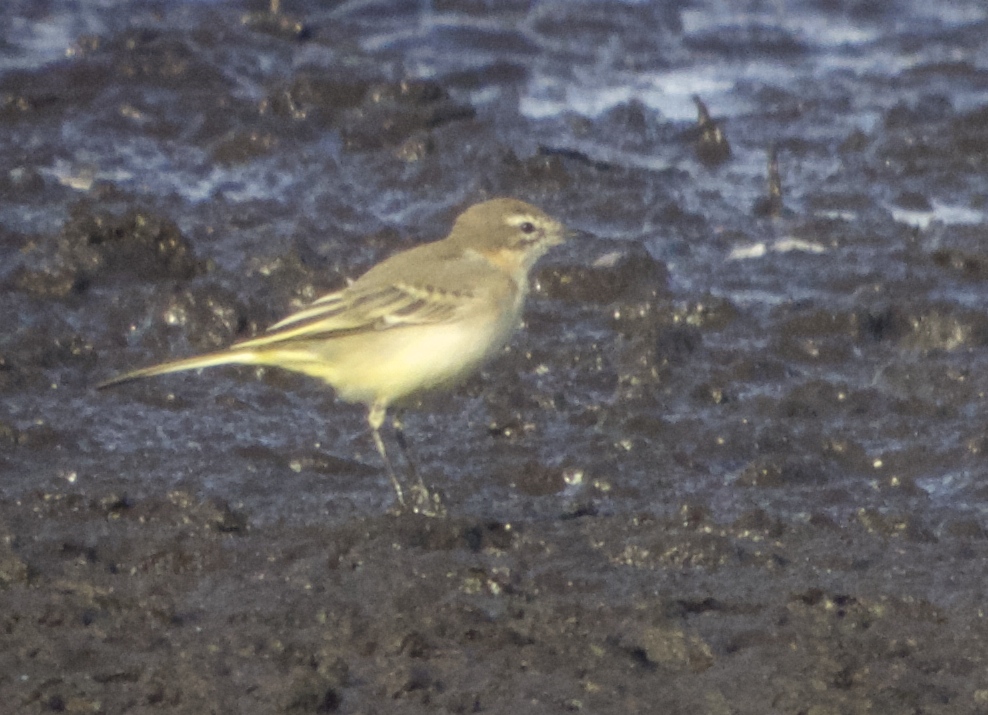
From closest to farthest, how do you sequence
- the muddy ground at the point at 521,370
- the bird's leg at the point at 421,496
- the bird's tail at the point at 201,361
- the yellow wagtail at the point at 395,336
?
the muddy ground at the point at 521,370 < the bird's leg at the point at 421,496 < the bird's tail at the point at 201,361 < the yellow wagtail at the point at 395,336

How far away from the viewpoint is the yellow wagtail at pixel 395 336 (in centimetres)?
802

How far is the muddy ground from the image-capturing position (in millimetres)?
6523

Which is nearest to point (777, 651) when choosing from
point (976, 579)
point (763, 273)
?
point (976, 579)

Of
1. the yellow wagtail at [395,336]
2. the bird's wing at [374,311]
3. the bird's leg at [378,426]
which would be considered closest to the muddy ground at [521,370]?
the bird's leg at [378,426]

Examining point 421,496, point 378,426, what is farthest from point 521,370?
point 421,496

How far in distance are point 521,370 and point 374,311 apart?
4.24ft

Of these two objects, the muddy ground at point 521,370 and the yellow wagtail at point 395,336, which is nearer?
the muddy ground at point 521,370

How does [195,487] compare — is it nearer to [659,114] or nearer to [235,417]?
[235,417]

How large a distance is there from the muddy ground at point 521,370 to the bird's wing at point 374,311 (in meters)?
0.65

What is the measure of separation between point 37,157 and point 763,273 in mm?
4830

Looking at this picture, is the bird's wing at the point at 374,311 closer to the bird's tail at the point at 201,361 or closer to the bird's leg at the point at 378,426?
the bird's tail at the point at 201,361

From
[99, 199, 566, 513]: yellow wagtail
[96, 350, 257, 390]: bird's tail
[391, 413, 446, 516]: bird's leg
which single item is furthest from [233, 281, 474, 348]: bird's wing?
[391, 413, 446, 516]: bird's leg

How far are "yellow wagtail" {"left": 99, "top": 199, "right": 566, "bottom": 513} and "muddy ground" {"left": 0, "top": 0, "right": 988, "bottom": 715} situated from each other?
0.42 metres

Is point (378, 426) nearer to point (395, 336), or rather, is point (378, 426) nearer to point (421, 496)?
point (395, 336)
